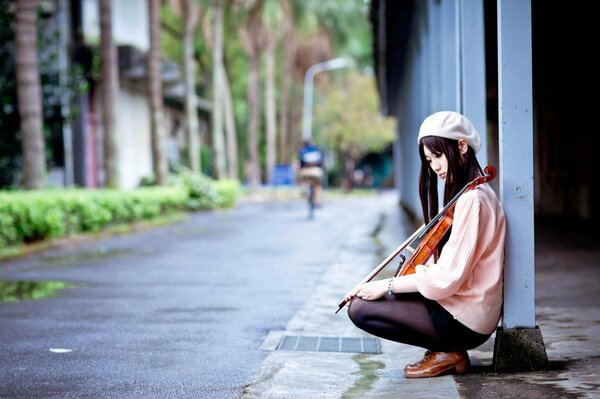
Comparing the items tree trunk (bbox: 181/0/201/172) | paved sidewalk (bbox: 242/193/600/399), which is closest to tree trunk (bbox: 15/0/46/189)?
paved sidewalk (bbox: 242/193/600/399)

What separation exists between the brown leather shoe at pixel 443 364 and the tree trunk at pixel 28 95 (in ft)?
37.6

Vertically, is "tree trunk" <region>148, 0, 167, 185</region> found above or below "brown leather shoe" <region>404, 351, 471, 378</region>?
above

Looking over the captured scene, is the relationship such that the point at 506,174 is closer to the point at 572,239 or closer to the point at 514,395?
the point at 514,395

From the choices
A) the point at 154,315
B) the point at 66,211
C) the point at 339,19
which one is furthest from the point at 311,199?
the point at 339,19

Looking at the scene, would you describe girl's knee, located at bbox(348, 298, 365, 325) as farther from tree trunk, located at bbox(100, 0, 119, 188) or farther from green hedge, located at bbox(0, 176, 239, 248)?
tree trunk, located at bbox(100, 0, 119, 188)

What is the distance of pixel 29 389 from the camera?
16.6ft

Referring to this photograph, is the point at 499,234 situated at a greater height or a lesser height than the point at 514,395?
greater

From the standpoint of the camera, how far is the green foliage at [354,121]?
1905 inches

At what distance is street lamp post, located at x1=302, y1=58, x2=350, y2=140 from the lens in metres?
51.5

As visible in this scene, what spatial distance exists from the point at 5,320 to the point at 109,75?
1238 cm

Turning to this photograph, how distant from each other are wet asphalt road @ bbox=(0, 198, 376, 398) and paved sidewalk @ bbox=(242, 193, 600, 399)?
0.22 meters

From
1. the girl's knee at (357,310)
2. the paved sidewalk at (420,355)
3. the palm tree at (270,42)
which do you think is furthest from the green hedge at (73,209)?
the palm tree at (270,42)

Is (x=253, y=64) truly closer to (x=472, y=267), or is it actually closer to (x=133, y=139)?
(x=133, y=139)

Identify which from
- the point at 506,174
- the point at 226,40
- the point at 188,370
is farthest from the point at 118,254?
the point at 226,40
